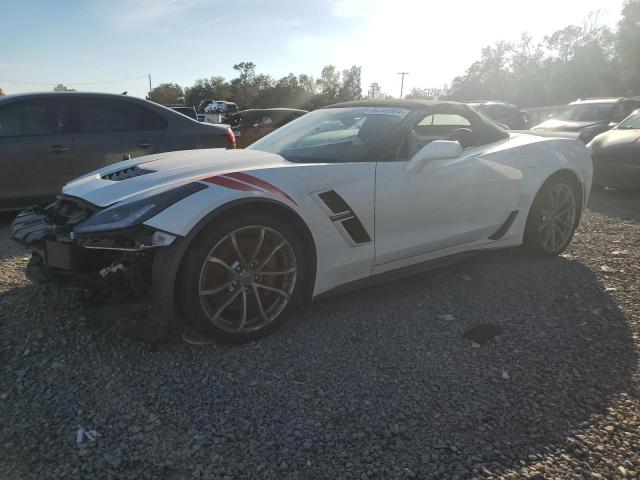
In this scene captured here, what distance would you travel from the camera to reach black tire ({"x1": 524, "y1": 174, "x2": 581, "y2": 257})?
423 centimetres

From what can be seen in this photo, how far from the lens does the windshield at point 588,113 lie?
37.9 ft

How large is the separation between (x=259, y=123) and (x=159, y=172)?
8229 millimetres

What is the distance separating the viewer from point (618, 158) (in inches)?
297

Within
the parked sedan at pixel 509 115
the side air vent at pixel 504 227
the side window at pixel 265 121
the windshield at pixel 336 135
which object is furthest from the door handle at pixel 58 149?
the parked sedan at pixel 509 115

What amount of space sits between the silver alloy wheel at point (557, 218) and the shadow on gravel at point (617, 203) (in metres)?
2.09

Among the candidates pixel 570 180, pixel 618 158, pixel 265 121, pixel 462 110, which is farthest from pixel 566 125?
pixel 462 110

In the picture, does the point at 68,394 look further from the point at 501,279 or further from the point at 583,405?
the point at 501,279

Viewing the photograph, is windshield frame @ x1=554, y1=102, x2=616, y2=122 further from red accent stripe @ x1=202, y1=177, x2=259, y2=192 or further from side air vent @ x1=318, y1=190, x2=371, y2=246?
red accent stripe @ x1=202, y1=177, x2=259, y2=192

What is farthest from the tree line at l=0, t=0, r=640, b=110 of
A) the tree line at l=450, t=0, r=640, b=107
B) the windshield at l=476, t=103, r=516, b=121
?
the windshield at l=476, t=103, r=516, b=121

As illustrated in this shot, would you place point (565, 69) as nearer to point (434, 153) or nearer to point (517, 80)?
point (517, 80)

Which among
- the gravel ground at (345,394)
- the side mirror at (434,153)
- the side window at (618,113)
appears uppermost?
the side window at (618,113)

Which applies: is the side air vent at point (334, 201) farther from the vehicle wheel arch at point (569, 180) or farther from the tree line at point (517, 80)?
the tree line at point (517, 80)

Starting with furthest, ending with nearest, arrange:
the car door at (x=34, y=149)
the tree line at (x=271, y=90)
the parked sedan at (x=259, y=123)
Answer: the tree line at (x=271, y=90) → the parked sedan at (x=259, y=123) → the car door at (x=34, y=149)

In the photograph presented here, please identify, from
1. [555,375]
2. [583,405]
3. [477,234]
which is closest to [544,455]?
[583,405]
